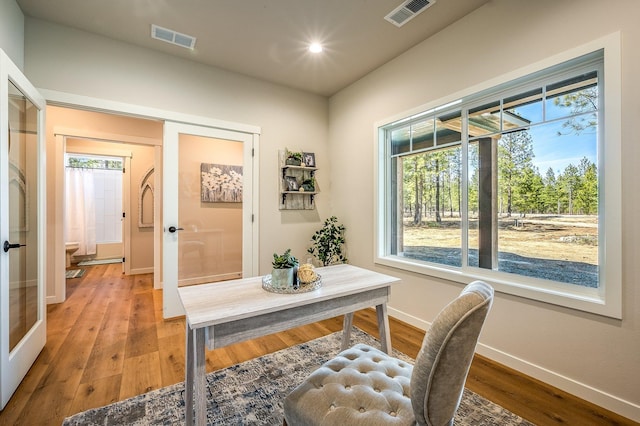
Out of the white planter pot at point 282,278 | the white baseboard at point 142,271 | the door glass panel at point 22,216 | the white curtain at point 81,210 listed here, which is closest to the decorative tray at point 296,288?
the white planter pot at point 282,278

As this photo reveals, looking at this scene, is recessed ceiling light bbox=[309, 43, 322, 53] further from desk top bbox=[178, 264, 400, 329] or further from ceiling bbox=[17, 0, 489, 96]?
desk top bbox=[178, 264, 400, 329]

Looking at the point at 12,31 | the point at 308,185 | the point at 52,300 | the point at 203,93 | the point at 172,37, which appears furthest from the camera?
the point at 308,185

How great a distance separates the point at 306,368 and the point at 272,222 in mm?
1956

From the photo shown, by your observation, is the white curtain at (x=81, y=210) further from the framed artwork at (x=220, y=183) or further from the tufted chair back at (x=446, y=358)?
the tufted chair back at (x=446, y=358)

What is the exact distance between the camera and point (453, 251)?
2.72m

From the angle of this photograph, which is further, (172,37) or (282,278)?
(172,37)

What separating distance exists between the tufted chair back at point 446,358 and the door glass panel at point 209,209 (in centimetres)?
291

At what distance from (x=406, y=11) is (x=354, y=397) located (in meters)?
2.78

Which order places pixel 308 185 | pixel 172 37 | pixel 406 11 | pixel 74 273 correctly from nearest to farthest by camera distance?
pixel 406 11
pixel 172 37
pixel 308 185
pixel 74 273

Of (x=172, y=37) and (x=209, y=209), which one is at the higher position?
(x=172, y=37)

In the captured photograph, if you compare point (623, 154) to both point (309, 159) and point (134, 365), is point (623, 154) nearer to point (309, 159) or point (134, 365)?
point (309, 159)

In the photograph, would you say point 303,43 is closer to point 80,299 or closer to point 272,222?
point 272,222

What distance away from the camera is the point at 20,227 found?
6.80 feet

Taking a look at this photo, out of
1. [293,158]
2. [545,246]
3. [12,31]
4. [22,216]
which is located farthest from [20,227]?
[545,246]
